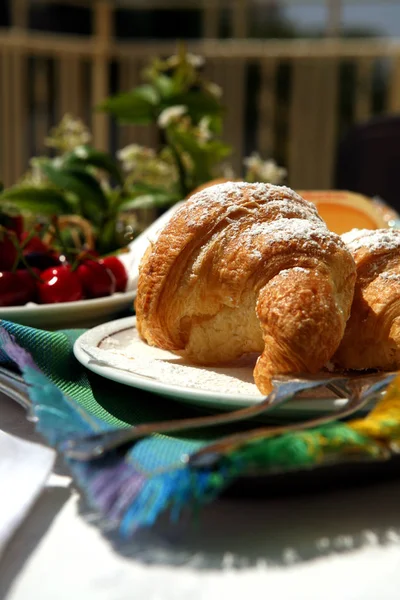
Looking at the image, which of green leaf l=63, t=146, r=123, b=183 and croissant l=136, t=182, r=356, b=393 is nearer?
croissant l=136, t=182, r=356, b=393

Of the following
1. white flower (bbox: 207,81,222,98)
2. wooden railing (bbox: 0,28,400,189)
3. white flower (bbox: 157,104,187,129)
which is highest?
white flower (bbox: 207,81,222,98)

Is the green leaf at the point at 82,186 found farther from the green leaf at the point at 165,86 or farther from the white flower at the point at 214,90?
the white flower at the point at 214,90

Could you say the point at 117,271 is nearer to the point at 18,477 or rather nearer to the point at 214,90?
the point at 18,477

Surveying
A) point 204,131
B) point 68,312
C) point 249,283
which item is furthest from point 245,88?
point 249,283

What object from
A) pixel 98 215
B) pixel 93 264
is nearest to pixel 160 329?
pixel 93 264

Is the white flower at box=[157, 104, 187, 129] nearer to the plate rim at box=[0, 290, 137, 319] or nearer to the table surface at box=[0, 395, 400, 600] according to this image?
the plate rim at box=[0, 290, 137, 319]

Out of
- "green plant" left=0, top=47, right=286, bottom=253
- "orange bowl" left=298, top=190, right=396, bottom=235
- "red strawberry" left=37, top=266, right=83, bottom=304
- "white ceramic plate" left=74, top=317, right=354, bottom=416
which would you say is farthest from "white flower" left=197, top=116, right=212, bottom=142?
"white ceramic plate" left=74, top=317, right=354, bottom=416

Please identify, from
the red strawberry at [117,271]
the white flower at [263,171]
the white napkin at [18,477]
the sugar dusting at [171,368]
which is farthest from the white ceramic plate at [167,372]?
the white flower at [263,171]
